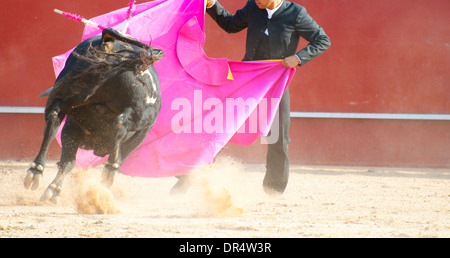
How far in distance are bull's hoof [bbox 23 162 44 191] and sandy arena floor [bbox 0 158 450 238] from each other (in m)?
0.18

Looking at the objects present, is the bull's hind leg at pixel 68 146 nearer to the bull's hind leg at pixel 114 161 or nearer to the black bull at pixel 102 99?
the black bull at pixel 102 99

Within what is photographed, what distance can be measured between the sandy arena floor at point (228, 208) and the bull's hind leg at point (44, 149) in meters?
0.21

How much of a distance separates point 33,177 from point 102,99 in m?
0.57

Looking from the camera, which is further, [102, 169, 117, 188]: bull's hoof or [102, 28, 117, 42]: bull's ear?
[102, 169, 117, 188]: bull's hoof

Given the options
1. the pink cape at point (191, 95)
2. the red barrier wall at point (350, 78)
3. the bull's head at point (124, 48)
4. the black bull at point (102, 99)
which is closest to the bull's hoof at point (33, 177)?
the black bull at point (102, 99)

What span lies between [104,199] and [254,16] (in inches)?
66.6

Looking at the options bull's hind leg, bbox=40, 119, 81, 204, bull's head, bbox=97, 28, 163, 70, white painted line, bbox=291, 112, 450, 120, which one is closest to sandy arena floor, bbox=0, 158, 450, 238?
bull's hind leg, bbox=40, 119, 81, 204

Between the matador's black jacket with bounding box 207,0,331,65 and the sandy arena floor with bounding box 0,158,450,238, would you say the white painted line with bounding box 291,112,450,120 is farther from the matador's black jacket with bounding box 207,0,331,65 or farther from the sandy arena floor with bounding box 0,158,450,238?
the matador's black jacket with bounding box 207,0,331,65

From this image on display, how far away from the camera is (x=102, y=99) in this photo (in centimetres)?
364

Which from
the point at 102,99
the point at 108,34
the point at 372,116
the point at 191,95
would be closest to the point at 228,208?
the point at 191,95

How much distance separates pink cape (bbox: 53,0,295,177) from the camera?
441 centimetres

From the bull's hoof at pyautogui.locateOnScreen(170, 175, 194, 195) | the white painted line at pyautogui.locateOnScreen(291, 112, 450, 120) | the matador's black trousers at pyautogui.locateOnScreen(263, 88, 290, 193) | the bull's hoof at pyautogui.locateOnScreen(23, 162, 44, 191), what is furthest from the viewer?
the white painted line at pyautogui.locateOnScreen(291, 112, 450, 120)
